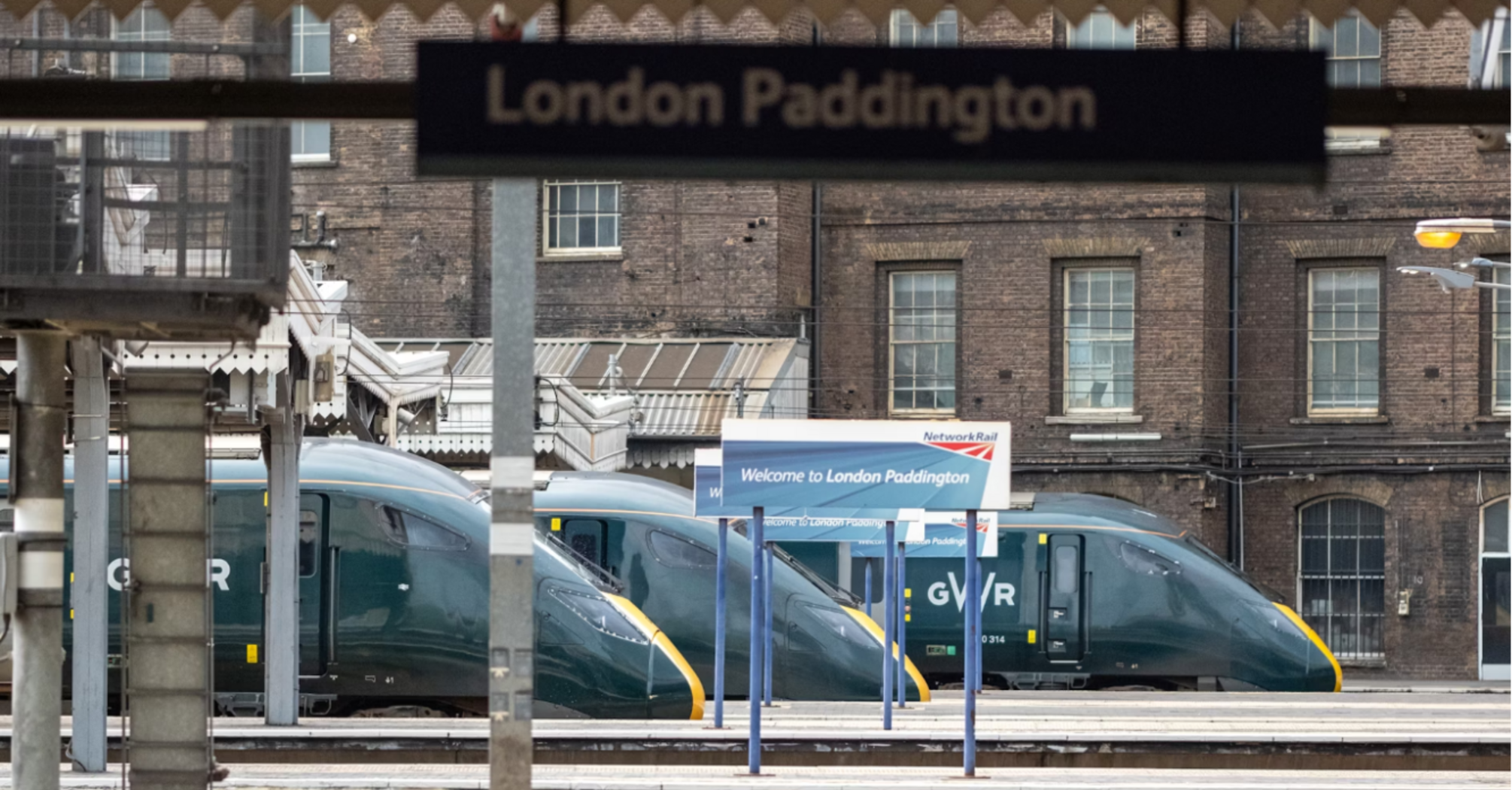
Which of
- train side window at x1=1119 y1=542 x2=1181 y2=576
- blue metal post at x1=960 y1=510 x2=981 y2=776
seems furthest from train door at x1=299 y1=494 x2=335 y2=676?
train side window at x1=1119 y1=542 x2=1181 y2=576

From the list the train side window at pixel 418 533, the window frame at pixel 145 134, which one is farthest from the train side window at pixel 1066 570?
the window frame at pixel 145 134

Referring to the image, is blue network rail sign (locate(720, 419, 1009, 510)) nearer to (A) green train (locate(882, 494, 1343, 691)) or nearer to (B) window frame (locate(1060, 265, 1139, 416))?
(A) green train (locate(882, 494, 1343, 691))

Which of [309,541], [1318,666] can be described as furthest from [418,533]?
[1318,666]

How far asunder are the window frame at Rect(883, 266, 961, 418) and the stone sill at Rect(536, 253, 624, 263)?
4.66 m

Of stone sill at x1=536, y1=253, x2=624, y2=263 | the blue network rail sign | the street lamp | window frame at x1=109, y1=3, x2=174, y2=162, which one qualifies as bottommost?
the blue network rail sign

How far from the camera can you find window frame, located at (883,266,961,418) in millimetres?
35781

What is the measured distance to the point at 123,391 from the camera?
9.39 m

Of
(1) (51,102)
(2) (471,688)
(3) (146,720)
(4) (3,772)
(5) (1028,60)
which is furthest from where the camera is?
(2) (471,688)

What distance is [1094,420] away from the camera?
3488 centimetres

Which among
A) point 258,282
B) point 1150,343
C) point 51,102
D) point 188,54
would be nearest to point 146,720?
point 258,282

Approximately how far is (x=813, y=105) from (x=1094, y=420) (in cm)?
3004

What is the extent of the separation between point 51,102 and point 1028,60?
9.02ft

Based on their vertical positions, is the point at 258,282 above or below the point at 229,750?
above

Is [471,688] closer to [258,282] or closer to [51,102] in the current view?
[258,282]
